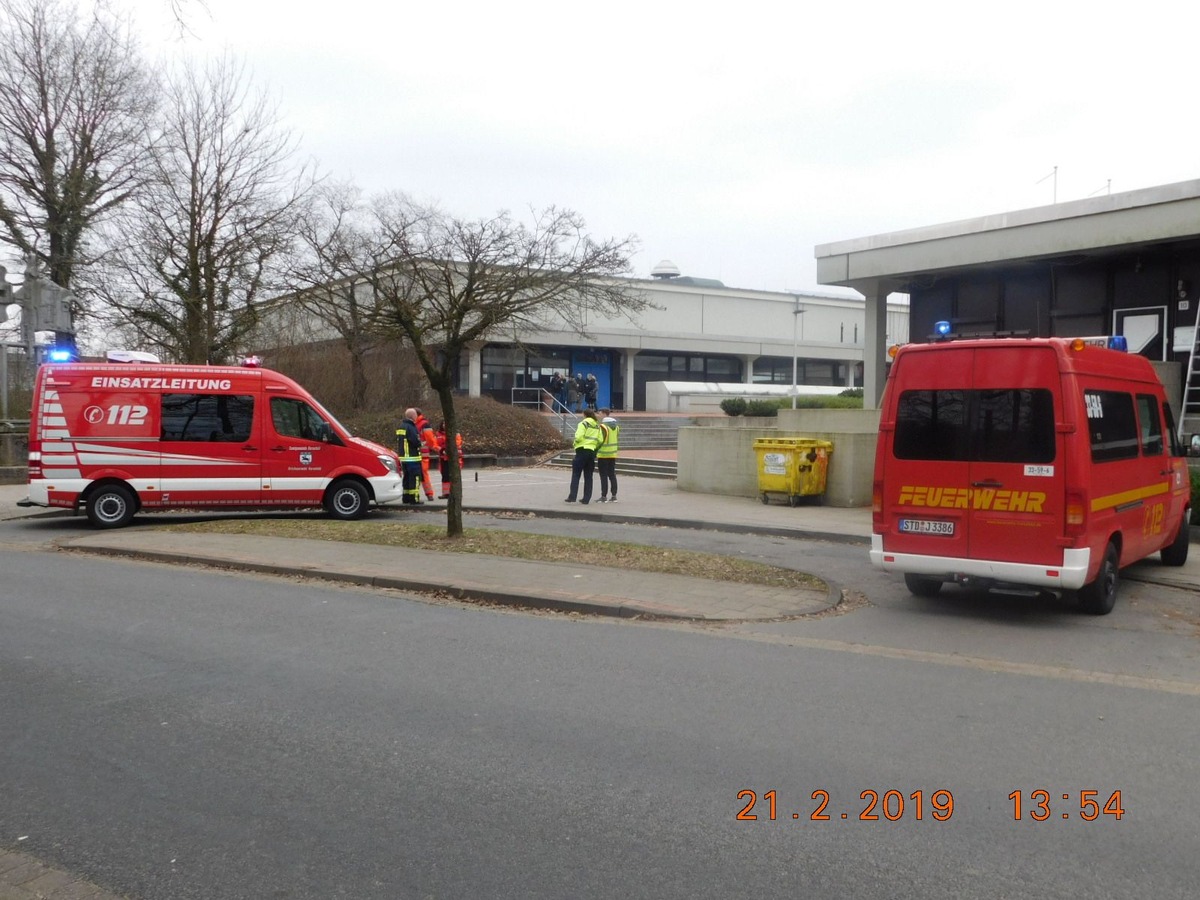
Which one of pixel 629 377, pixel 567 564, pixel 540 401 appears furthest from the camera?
pixel 629 377

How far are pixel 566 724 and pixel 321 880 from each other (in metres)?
2.03

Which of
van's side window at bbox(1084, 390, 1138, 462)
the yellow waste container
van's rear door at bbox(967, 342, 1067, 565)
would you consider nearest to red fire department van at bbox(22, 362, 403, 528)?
the yellow waste container

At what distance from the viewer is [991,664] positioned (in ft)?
23.6

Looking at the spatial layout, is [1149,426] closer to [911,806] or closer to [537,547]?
[537,547]

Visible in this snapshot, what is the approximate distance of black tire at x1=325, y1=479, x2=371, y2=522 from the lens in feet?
51.7

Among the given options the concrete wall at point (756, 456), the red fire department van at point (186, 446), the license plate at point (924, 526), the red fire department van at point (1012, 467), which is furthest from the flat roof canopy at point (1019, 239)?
the red fire department van at point (186, 446)

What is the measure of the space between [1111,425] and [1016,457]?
1.19 metres

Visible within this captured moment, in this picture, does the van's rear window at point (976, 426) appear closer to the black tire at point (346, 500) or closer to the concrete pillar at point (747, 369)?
A: the black tire at point (346, 500)

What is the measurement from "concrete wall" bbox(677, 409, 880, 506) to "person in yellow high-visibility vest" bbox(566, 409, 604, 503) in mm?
2556

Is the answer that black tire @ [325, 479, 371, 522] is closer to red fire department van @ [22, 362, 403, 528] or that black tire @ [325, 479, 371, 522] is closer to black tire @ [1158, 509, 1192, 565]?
red fire department van @ [22, 362, 403, 528]

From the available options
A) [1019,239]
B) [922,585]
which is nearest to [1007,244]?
[1019,239]

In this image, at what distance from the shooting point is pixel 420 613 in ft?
28.8
